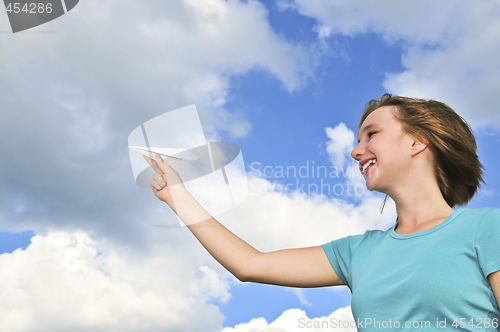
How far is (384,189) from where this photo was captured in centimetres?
312

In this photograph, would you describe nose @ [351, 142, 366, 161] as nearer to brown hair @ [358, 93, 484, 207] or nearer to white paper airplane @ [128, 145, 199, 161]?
brown hair @ [358, 93, 484, 207]

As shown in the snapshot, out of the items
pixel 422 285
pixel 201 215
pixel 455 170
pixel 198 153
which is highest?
pixel 198 153

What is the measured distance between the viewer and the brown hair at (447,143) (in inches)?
124

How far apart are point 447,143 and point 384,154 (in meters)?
0.60

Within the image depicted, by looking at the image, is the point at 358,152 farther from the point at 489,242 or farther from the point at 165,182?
the point at 165,182

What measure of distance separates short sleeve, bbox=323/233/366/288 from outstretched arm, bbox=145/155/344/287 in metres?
0.05

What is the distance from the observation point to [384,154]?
3.04m

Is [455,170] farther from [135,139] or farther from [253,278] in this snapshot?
[135,139]

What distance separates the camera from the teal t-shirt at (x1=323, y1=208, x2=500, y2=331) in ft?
7.16

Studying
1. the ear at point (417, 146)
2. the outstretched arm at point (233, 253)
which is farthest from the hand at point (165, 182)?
the ear at point (417, 146)

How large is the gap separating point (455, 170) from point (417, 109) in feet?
2.02

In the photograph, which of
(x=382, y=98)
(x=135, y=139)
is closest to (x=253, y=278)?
(x=135, y=139)

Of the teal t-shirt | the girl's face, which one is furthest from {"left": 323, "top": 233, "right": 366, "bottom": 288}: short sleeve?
the girl's face

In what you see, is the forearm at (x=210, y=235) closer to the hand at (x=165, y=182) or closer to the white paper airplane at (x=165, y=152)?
the hand at (x=165, y=182)
